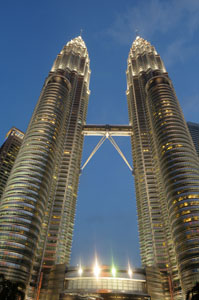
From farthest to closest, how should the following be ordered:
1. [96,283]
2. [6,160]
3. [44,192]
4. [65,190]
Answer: [6,160] < [65,190] < [44,192] < [96,283]

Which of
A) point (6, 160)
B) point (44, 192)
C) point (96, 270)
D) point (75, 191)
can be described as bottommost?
point (96, 270)

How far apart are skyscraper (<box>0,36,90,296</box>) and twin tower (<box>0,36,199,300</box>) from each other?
1.11ft

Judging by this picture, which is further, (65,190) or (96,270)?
(65,190)

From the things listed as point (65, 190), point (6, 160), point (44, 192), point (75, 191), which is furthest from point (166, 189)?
point (6, 160)

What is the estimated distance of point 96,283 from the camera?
92500 mm

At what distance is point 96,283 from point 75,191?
5516 centimetres

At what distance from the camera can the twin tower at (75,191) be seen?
303 ft

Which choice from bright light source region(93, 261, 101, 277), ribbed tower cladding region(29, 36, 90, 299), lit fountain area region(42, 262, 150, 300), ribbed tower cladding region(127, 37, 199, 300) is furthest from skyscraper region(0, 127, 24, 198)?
bright light source region(93, 261, 101, 277)

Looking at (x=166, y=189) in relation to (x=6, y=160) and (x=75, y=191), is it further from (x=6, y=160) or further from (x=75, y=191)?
(x=6, y=160)

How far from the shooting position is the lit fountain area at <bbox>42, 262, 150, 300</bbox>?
8812 centimetres

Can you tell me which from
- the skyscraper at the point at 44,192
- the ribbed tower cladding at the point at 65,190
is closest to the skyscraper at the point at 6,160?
the ribbed tower cladding at the point at 65,190

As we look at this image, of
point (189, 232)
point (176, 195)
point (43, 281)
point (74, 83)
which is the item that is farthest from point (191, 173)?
point (74, 83)

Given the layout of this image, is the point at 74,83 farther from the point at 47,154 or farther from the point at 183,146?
the point at 183,146

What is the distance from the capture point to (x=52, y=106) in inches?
5595
